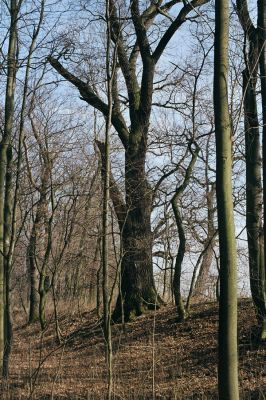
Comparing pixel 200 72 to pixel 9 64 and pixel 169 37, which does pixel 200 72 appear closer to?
pixel 169 37

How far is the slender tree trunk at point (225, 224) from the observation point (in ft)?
20.3

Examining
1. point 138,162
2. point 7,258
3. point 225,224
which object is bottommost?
point 225,224

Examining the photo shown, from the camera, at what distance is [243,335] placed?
1151 cm

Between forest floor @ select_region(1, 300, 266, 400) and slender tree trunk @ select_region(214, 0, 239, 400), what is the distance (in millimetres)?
1823

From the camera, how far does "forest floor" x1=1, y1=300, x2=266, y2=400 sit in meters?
9.01

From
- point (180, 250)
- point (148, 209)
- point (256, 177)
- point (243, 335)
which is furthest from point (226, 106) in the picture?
point (148, 209)

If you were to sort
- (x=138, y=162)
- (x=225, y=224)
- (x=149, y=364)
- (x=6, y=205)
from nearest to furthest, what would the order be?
1. (x=225, y=224)
2. (x=6, y=205)
3. (x=149, y=364)
4. (x=138, y=162)

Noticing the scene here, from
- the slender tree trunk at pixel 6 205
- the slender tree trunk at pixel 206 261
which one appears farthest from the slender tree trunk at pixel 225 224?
the slender tree trunk at pixel 206 261

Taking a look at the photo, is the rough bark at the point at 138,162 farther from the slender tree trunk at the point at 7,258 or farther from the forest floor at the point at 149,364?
the slender tree trunk at the point at 7,258

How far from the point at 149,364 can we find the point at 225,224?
606cm

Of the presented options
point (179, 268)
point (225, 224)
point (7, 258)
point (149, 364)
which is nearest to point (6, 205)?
point (7, 258)

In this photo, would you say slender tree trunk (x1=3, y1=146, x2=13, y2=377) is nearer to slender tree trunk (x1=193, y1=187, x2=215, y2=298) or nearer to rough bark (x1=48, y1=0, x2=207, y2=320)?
rough bark (x1=48, y1=0, x2=207, y2=320)

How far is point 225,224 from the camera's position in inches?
256

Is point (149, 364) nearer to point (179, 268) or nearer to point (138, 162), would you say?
point (179, 268)
